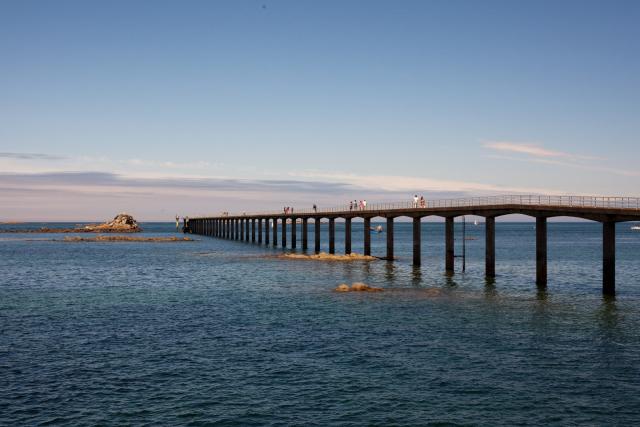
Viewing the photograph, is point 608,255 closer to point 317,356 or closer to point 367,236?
point 317,356

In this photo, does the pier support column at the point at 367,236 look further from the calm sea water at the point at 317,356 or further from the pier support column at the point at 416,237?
the calm sea water at the point at 317,356

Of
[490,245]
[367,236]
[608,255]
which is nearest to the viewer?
[608,255]

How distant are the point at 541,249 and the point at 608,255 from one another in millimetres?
7090

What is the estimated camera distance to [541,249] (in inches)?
1996

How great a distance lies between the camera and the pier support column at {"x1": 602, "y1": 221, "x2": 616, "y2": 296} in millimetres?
43219

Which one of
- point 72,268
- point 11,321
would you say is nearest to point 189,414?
point 11,321

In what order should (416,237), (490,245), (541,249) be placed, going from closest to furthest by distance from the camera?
(541,249)
(490,245)
(416,237)

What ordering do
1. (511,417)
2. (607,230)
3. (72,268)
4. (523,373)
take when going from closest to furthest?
(511,417) < (523,373) < (607,230) < (72,268)

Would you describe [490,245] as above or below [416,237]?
below

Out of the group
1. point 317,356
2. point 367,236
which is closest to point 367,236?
point 367,236

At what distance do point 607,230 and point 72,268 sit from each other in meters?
56.2

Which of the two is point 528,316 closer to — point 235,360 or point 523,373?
point 523,373

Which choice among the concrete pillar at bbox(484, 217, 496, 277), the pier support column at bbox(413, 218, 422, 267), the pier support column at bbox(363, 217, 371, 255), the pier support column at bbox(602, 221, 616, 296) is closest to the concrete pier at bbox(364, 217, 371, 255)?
the pier support column at bbox(363, 217, 371, 255)

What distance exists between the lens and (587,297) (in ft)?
150
